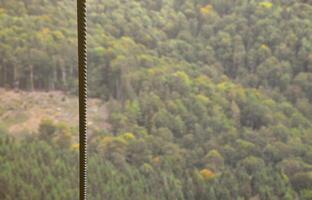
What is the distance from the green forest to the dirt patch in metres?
0.03

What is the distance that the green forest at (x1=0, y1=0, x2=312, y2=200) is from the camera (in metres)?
1.49

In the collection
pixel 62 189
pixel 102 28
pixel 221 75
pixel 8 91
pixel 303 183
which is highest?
pixel 102 28

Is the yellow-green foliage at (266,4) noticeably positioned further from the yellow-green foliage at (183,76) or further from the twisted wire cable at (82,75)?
the twisted wire cable at (82,75)

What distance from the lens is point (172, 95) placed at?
1618 millimetres

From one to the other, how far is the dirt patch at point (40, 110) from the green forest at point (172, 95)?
3 cm

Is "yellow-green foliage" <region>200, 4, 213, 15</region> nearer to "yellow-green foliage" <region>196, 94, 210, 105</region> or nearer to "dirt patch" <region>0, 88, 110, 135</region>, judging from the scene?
"yellow-green foliage" <region>196, 94, 210, 105</region>

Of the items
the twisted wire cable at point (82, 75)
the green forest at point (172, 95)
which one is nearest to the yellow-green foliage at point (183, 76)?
the green forest at point (172, 95)

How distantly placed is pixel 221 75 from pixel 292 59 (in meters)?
0.27

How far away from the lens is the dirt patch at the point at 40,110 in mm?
1563

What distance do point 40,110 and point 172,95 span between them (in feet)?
1.69

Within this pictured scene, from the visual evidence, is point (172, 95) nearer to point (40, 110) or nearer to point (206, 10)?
point (206, 10)

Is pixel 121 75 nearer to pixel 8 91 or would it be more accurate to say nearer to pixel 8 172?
pixel 8 91

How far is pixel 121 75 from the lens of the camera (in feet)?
5.32

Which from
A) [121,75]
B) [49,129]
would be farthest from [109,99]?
[49,129]
